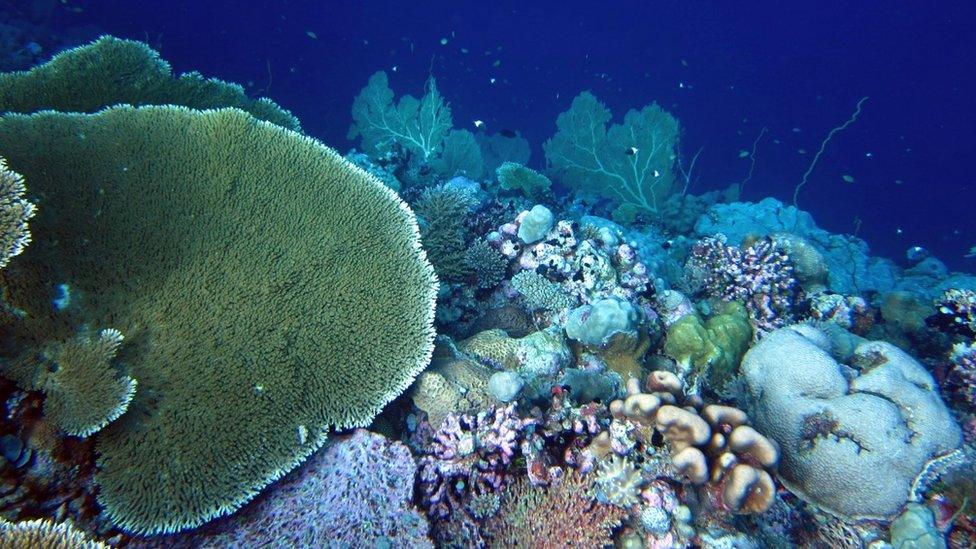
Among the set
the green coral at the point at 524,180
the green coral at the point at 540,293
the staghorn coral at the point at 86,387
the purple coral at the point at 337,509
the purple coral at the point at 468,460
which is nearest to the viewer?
the staghorn coral at the point at 86,387

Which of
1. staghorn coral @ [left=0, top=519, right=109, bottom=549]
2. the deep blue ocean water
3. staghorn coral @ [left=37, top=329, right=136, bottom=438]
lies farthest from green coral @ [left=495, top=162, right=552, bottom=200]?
the deep blue ocean water

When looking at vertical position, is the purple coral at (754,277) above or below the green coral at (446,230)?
above

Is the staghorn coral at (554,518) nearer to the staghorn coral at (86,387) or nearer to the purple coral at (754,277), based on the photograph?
the staghorn coral at (86,387)

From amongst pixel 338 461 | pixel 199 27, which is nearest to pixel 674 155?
pixel 338 461

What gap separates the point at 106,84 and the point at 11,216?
325 centimetres

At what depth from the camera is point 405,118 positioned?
12.8m

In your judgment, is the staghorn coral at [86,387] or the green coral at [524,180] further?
the green coral at [524,180]

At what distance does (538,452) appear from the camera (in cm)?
300

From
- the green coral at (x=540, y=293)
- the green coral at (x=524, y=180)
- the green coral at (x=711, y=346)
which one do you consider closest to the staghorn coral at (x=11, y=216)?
the green coral at (x=540, y=293)

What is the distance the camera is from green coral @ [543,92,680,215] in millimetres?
11727

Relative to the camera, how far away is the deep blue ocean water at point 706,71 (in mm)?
36906

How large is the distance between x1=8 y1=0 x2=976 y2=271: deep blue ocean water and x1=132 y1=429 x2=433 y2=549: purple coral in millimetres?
28223

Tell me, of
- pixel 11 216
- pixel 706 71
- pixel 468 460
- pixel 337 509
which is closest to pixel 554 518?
pixel 468 460

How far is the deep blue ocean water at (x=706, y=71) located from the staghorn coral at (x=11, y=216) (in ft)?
90.7
